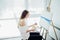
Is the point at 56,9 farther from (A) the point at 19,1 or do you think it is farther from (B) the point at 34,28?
(A) the point at 19,1

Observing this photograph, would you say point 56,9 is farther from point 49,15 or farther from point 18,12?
point 18,12

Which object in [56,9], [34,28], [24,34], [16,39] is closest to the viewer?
[56,9]

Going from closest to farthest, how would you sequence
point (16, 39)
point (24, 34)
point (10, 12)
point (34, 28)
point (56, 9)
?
point (56, 9), point (24, 34), point (16, 39), point (34, 28), point (10, 12)

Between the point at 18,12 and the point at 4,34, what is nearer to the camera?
the point at 4,34

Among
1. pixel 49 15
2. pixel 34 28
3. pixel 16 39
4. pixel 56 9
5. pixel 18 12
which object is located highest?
pixel 56 9

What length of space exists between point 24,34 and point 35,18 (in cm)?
137

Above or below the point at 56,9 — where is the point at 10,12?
below

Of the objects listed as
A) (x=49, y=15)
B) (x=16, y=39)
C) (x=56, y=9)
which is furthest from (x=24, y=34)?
(x=56, y=9)

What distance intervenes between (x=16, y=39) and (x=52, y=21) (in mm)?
1222

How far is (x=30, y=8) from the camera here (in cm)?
389

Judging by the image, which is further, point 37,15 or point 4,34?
point 37,15

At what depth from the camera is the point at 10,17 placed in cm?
382

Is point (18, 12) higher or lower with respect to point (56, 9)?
lower

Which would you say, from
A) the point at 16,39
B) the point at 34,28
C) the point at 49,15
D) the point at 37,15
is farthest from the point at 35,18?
the point at 49,15
